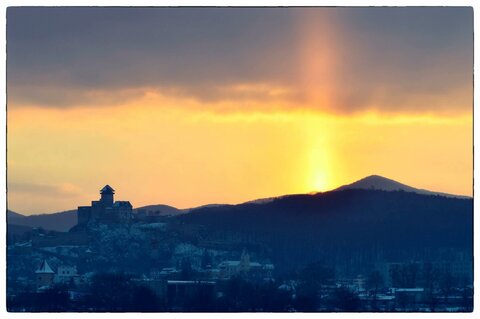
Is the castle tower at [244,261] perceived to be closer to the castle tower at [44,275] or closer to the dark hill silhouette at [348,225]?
the dark hill silhouette at [348,225]

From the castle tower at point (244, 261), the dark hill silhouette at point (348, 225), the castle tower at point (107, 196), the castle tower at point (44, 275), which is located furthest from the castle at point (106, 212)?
the castle tower at point (44, 275)

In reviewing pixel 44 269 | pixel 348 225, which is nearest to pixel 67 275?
pixel 44 269

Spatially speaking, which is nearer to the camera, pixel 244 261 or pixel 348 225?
pixel 244 261

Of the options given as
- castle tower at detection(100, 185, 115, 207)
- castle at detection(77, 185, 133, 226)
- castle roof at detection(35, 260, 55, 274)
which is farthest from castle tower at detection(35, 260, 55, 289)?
castle at detection(77, 185, 133, 226)

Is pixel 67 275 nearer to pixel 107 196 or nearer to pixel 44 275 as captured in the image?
pixel 44 275

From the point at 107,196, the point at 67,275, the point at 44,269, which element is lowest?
the point at 67,275

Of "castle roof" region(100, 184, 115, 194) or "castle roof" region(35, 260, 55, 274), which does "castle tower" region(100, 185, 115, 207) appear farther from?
"castle roof" region(35, 260, 55, 274)

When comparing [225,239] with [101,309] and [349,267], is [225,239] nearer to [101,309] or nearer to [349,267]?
[349,267]

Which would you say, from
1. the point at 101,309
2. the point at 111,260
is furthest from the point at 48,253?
the point at 101,309

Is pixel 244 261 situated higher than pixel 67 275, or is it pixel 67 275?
pixel 244 261
